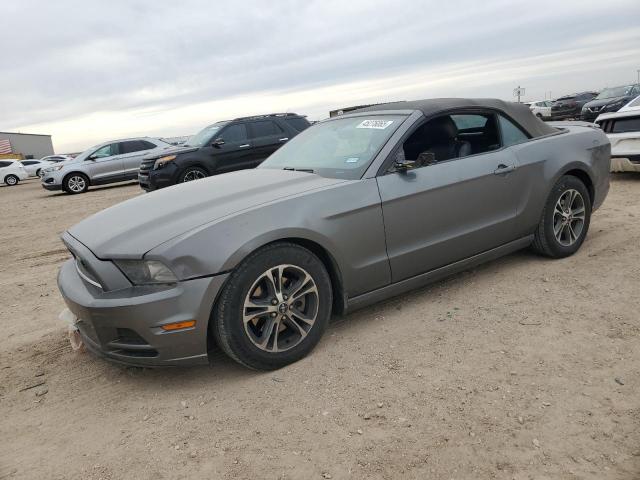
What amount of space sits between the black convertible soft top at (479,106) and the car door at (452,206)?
0.44ft

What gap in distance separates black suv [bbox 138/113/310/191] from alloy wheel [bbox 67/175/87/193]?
5.03 metres

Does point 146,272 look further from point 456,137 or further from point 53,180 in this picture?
point 53,180

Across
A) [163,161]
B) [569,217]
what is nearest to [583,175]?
[569,217]

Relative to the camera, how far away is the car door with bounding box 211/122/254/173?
1134 centimetres

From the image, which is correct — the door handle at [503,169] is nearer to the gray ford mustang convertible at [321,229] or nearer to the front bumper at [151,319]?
the gray ford mustang convertible at [321,229]

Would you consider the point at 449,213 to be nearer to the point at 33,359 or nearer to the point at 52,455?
the point at 52,455

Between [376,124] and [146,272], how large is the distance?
6.58ft

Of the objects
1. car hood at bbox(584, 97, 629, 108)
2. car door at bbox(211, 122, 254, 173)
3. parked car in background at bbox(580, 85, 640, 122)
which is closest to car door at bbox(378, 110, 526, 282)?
car door at bbox(211, 122, 254, 173)

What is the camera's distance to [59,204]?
13.5 meters

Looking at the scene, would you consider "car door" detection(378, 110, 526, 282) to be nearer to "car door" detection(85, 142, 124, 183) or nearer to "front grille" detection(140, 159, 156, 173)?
"front grille" detection(140, 159, 156, 173)

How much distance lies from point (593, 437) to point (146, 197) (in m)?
3.11

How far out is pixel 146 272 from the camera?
2773mm

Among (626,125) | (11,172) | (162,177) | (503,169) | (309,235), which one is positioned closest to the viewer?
(309,235)

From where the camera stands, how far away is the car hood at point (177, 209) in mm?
2883
